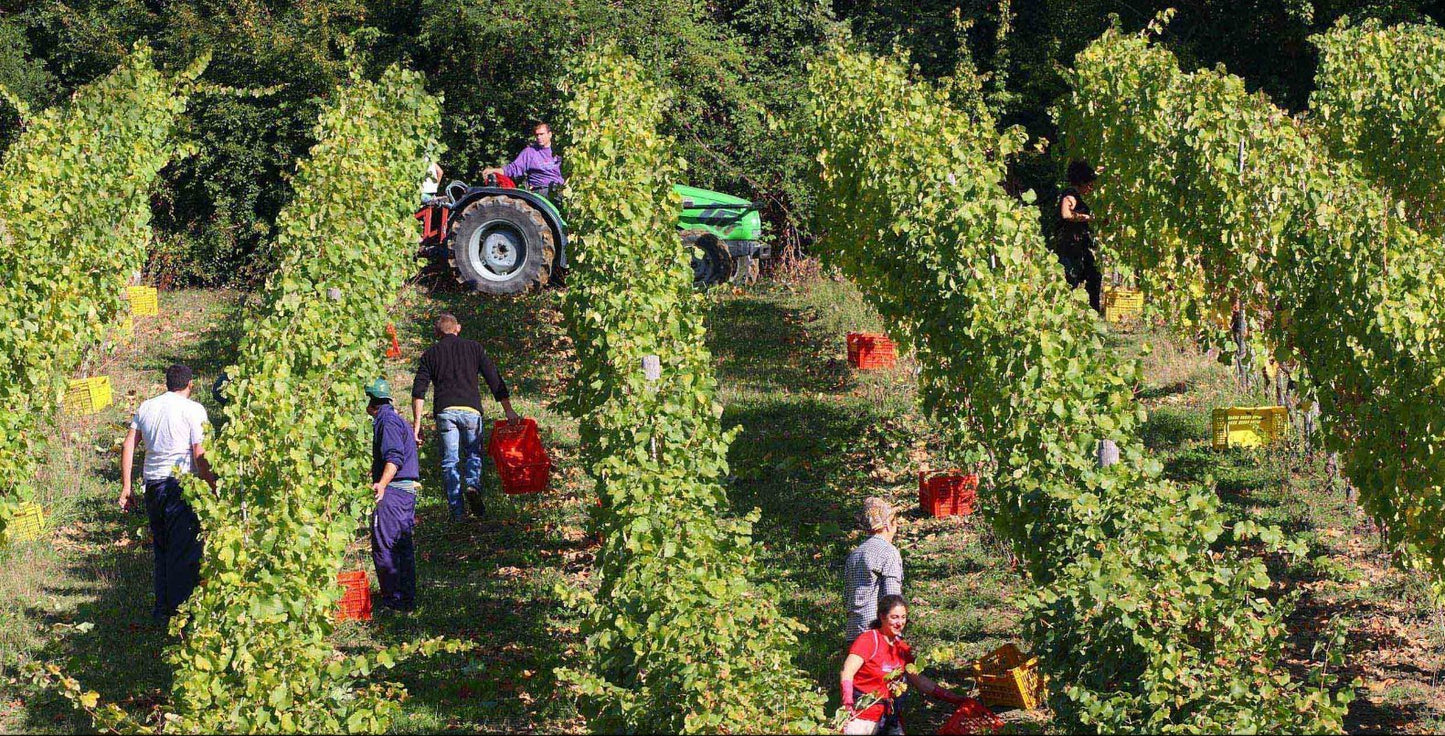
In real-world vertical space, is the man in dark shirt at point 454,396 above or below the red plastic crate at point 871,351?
below

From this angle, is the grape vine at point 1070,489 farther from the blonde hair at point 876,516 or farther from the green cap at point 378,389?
the green cap at point 378,389

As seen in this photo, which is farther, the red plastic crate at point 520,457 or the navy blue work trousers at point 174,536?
the red plastic crate at point 520,457

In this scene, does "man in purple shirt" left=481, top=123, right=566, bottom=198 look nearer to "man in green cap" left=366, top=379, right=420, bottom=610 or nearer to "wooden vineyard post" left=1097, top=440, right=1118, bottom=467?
"man in green cap" left=366, top=379, right=420, bottom=610

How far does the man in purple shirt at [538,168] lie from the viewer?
13578 mm

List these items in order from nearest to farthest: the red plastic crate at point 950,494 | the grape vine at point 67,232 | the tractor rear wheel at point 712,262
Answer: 1. the grape vine at point 67,232
2. the red plastic crate at point 950,494
3. the tractor rear wheel at point 712,262

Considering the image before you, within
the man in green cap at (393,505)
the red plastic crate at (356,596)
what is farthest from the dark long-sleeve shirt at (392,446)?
the red plastic crate at (356,596)

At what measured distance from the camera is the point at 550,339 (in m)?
12.7

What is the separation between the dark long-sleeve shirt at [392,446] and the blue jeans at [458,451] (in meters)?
0.90

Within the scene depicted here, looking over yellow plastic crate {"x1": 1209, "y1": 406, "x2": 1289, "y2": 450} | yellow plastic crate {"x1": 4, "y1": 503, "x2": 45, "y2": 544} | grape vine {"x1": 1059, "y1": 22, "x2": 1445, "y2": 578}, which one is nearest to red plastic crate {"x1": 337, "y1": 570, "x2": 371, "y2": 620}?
yellow plastic crate {"x1": 4, "y1": 503, "x2": 45, "y2": 544}

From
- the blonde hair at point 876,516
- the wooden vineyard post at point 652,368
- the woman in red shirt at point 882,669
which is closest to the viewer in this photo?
the woman in red shirt at point 882,669

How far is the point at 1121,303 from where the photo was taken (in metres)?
12.2

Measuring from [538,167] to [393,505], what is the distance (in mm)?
6469

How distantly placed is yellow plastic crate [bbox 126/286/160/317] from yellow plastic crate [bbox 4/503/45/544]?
5.15m

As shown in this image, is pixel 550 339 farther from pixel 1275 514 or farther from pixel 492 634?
pixel 1275 514
